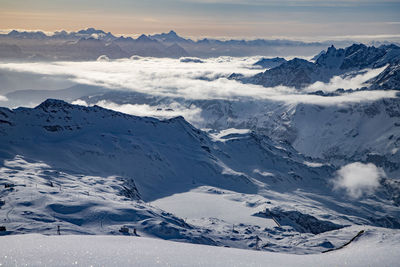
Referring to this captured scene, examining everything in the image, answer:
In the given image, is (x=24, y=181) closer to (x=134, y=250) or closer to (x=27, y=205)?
(x=27, y=205)

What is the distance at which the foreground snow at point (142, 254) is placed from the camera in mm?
18344

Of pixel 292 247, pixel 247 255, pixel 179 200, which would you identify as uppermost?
pixel 247 255

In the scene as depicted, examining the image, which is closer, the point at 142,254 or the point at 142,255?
the point at 142,255

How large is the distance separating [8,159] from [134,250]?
17518 cm

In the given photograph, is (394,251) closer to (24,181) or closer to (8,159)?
(24,181)

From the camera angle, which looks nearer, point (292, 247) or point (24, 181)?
point (292, 247)

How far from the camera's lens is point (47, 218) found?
80.1 meters

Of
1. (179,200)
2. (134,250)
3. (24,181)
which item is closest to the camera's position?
(134,250)

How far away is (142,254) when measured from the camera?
64.9 feet

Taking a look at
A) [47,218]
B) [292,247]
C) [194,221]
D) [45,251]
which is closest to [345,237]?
[292,247]

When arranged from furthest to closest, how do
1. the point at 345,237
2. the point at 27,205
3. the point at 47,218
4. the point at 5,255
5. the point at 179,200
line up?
1. the point at 179,200
2. the point at 345,237
3. the point at 27,205
4. the point at 47,218
5. the point at 5,255

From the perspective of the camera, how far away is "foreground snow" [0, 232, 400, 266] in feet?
60.2

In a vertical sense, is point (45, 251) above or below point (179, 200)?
above

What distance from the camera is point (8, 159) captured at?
6890 inches
